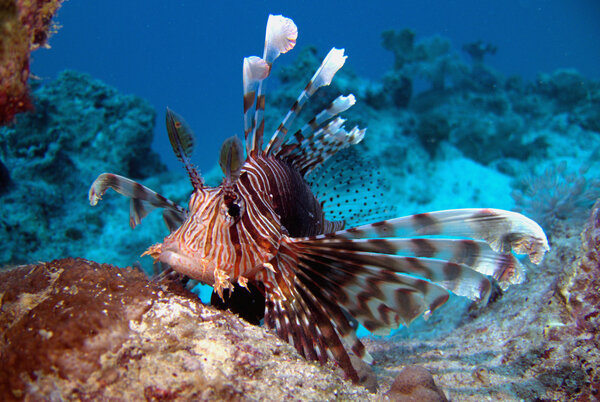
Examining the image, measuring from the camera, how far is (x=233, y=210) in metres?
1.89

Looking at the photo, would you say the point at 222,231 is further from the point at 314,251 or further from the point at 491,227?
the point at 491,227

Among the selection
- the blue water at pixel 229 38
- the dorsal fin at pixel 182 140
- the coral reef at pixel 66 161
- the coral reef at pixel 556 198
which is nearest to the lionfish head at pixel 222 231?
the dorsal fin at pixel 182 140

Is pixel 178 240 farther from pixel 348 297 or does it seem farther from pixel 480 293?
pixel 480 293

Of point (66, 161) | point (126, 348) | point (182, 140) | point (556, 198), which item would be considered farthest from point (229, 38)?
point (126, 348)

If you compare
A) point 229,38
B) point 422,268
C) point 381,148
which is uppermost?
point 229,38

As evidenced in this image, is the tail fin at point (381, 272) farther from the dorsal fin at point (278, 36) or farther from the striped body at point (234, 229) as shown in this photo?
the dorsal fin at point (278, 36)

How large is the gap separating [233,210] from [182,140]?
56cm

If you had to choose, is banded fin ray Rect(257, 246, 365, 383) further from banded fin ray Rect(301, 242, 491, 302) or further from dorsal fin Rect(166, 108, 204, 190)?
dorsal fin Rect(166, 108, 204, 190)

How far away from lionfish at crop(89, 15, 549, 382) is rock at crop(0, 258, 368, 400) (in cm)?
27

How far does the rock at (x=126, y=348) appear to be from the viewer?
1.18 m

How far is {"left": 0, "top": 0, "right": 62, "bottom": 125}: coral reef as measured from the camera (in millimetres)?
1278

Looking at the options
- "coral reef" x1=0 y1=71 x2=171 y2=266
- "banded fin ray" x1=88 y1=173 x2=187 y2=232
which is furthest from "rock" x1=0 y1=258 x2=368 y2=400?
"coral reef" x1=0 y1=71 x2=171 y2=266

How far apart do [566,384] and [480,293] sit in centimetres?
101

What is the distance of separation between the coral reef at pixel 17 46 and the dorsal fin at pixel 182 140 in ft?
2.18
